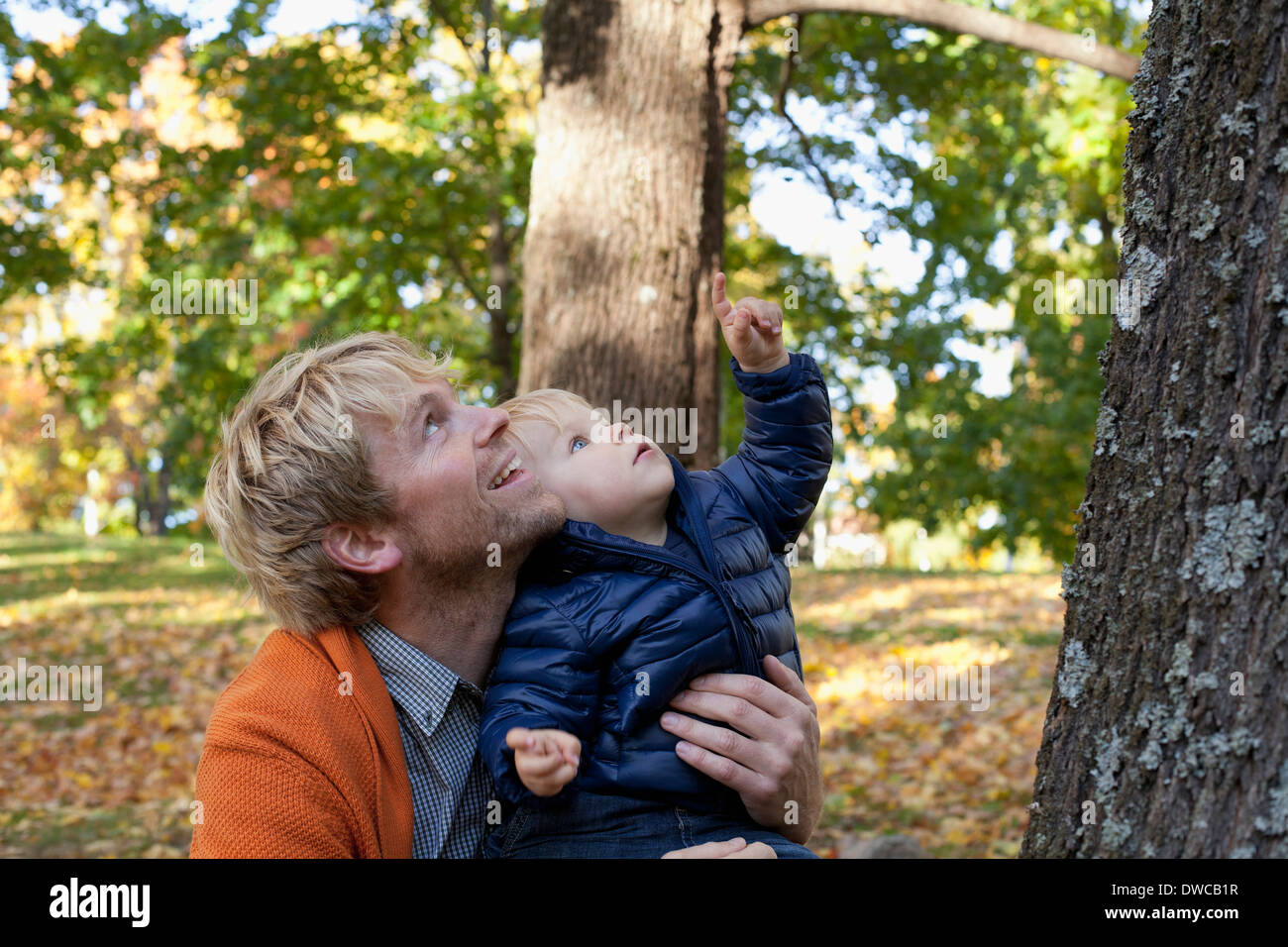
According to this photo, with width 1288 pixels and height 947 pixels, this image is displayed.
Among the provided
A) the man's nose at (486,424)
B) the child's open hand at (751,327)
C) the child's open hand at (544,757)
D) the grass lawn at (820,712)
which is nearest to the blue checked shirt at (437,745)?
the child's open hand at (544,757)

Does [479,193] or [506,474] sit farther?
[479,193]

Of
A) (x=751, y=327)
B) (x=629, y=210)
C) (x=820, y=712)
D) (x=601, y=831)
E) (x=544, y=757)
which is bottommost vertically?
(x=820, y=712)

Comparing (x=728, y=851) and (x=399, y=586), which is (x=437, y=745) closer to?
(x=399, y=586)

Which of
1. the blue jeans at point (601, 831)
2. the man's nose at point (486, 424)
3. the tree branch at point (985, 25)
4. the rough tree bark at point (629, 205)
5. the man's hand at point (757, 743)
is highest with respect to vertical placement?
the tree branch at point (985, 25)

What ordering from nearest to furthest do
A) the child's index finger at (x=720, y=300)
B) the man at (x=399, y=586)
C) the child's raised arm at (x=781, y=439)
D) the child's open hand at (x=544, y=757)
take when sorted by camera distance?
the child's open hand at (x=544, y=757)
the man at (x=399, y=586)
the child's index finger at (x=720, y=300)
the child's raised arm at (x=781, y=439)

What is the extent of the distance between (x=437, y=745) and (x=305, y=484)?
0.64 meters

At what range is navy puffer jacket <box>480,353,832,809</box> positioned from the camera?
218 centimetres

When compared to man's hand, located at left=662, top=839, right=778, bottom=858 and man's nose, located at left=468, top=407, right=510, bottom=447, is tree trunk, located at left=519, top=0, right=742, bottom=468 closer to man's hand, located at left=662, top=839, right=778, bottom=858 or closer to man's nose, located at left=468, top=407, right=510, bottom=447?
man's nose, located at left=468, top=407, right=510, bottom=447

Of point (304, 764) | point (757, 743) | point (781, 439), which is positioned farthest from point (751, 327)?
point (304, 764)

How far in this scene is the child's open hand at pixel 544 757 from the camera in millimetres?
1904

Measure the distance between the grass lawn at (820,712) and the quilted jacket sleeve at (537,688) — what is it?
2.30 metres

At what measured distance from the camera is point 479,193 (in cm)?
858

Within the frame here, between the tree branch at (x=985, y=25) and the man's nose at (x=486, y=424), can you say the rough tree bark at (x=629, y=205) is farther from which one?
the man's nose at (x=486, y=424)
